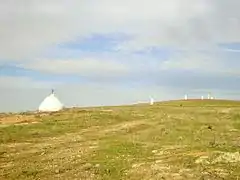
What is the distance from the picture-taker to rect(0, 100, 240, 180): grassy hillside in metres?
34.8

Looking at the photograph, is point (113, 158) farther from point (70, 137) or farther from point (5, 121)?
point (5, 121)

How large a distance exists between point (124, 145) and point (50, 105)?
36786 millimetres

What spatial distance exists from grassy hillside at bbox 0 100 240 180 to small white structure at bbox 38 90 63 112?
27.7ft

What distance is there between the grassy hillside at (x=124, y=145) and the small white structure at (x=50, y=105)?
27.7 feet

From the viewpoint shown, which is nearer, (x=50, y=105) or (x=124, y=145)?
(x=124, y=145)

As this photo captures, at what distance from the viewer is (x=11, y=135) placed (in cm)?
5675

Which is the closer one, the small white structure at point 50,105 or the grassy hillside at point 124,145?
the grassy hillside at point 124,145

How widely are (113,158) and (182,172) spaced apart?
28.8 ft

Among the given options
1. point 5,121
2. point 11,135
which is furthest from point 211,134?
point 5,121

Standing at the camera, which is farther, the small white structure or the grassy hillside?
the small white structure

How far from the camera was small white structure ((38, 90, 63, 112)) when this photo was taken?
8000cm

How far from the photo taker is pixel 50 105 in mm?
80125

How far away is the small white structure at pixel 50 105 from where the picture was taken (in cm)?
8000

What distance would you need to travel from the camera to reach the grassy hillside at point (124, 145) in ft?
114
